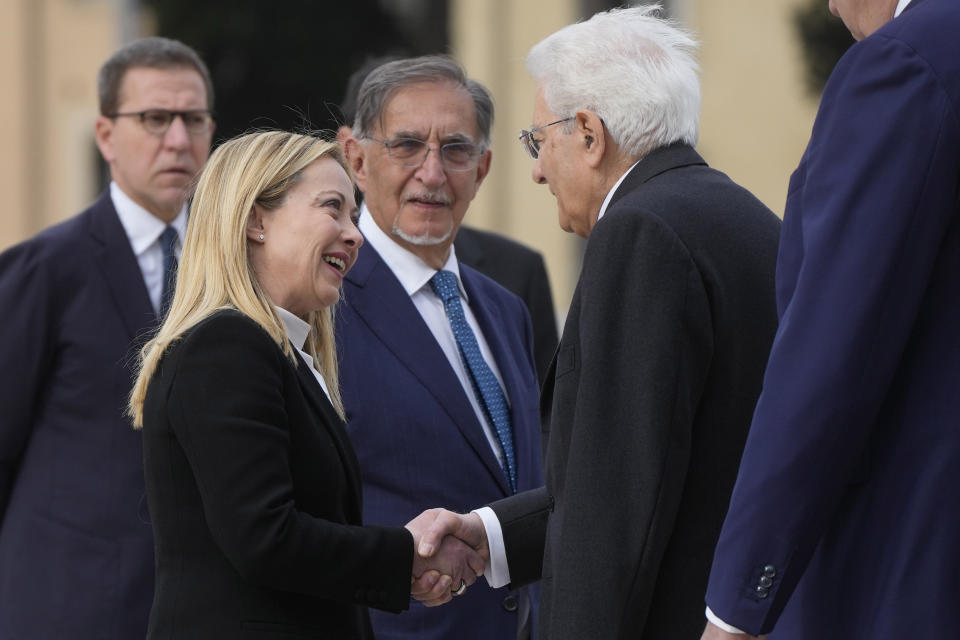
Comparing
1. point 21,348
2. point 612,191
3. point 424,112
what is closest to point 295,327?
point 612,191

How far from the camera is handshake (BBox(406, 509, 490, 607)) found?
315 centimetres

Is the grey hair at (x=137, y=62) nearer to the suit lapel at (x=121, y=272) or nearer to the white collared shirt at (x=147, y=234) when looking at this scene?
the white collared shirt at (x=147, y=234)

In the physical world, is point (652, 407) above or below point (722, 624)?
above

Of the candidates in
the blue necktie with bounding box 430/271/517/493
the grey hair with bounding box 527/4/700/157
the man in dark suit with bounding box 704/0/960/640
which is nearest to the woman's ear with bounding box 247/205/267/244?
the grey hair with bounding box 527/4/700/157

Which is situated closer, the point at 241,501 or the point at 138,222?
the point at 241,501

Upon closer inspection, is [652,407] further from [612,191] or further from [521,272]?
[521,272]

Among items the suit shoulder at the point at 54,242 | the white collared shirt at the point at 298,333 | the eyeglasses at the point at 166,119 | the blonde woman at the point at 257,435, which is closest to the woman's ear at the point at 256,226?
the blonde woman at the point at 257,435

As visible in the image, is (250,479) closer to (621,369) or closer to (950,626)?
(621,369)

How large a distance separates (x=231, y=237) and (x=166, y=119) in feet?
7.64

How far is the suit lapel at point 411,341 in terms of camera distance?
3688 mm

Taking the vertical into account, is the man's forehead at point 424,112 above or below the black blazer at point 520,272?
above

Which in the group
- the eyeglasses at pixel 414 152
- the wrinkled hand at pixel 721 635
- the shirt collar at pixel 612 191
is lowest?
the wrinkled hand at pixel 721 635

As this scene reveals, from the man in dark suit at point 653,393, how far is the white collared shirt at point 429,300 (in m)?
0.88

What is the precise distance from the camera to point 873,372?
2.19 metres
